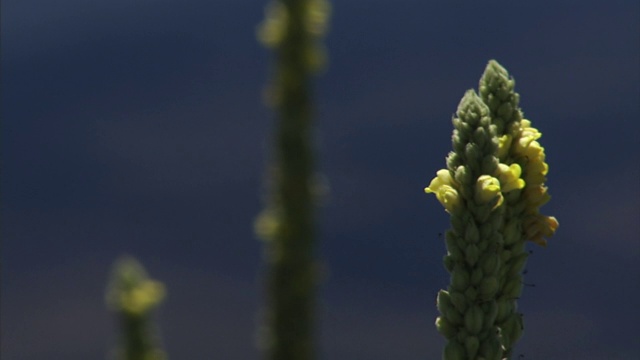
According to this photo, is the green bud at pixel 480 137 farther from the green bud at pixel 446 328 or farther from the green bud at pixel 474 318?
the green bud at pixel 446 328

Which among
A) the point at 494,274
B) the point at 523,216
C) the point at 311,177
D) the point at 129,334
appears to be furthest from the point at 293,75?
Answer: the point at 523,216

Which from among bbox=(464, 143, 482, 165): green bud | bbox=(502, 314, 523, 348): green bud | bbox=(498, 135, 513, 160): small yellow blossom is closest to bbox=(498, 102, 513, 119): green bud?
bbox=(498, 135, 513, 160): small yellow blossom

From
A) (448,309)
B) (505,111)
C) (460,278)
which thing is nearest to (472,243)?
(460,278)

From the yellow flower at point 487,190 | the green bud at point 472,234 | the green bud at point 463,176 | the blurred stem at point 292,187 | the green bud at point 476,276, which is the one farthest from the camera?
the green bud at point 463,176

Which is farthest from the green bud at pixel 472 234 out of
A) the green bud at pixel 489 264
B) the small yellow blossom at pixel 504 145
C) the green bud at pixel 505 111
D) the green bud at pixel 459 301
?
the green bud at pixel 505 111

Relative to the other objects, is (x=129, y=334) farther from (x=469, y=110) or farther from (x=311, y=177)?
(x=469, y=110)

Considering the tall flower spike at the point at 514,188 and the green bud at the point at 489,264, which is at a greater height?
the tall flower spike at the point at 514,188

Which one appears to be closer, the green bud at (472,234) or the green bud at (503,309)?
the green bud at (472,234)

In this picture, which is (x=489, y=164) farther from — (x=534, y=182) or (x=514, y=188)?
(x=534, y=182)
